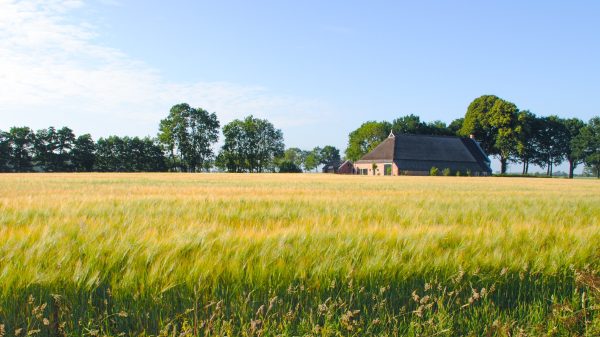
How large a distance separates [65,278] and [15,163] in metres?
77.5

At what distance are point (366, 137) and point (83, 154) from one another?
58.1 meters

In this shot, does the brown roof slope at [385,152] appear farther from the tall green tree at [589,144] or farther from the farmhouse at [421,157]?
the tall green tree at [589,144]

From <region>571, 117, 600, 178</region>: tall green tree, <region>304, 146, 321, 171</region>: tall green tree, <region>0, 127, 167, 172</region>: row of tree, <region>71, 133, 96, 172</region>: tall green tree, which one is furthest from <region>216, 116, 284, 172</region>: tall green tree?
<region>571, 117, 600, 178</region>: tall green tree

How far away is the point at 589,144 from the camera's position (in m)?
81.5

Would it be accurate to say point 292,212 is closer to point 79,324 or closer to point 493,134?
point 79,324

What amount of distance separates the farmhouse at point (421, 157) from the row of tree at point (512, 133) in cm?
637

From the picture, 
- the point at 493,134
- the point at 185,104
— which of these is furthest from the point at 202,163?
the point at 493,134

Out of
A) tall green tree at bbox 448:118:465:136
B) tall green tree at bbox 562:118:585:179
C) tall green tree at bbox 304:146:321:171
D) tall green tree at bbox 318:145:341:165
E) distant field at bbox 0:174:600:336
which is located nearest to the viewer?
distant field at bbox 0:174:600:336

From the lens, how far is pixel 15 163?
64062mm

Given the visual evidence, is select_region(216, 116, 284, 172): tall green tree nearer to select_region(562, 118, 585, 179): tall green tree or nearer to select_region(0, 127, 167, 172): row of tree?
select_region(0, 127, 167, 172): row of tree

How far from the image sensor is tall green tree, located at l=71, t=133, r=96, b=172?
6744 centimetres

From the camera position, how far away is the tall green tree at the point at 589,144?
80.2 metres

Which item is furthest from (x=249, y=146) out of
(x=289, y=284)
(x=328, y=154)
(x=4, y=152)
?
(x=289, y=284)

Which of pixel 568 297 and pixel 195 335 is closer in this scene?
pixel 195 335
